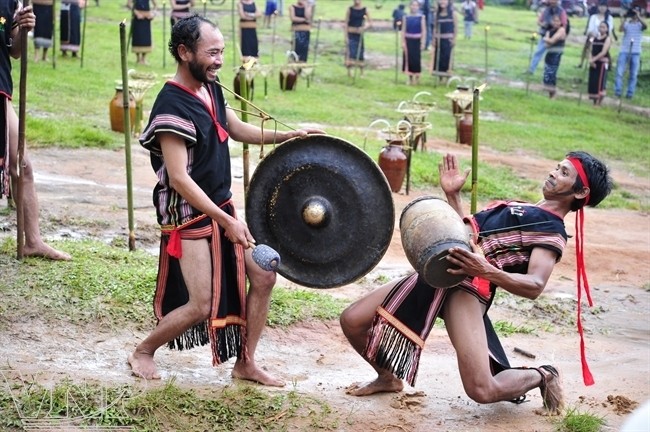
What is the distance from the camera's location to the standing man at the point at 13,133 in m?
6.47

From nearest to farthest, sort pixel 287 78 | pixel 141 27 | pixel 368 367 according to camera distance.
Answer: pixel 368 367
pixel 287 78
pixel 141 27

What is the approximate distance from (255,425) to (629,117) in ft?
58.3

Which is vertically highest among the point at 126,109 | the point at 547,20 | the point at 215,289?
the point at 547,20

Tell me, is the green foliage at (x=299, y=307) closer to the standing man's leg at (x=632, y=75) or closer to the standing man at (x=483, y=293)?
the standing man at (x=483, y=293)

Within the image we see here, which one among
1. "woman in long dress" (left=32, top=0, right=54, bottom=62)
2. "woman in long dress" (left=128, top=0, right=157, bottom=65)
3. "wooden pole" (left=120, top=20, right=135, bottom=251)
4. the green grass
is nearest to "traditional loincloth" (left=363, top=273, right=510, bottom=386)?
"wooden pole" (left=120, top=20, right=135, bottom=251)

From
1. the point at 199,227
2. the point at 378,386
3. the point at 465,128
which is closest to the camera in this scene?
the point at 199,227

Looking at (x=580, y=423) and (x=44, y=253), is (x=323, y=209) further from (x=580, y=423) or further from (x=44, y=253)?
(x=44, y=253)

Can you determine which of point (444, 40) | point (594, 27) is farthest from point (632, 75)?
point (444, 40)

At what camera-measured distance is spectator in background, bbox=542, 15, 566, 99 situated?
910 inches

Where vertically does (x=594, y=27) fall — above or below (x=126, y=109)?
below

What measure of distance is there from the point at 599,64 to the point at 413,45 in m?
4.13

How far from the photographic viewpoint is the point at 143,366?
5.36 metres

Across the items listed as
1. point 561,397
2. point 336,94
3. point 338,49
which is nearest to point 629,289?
point 561,397

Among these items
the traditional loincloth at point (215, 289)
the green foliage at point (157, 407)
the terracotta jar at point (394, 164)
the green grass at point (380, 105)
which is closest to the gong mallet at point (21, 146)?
the traditional loincloth at point (215, 289)
